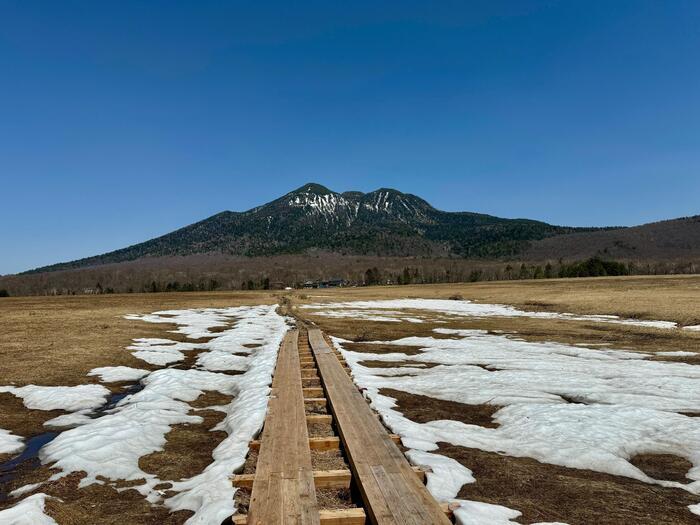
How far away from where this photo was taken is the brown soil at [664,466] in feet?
23.1

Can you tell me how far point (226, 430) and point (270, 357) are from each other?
8011mm

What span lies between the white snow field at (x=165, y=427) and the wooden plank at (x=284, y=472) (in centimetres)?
44

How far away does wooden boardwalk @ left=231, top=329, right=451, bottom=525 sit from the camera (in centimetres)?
514

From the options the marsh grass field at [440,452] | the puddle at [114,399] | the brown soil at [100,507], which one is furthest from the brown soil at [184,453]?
the puddle at [114,399]

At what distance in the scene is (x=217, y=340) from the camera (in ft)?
80.3

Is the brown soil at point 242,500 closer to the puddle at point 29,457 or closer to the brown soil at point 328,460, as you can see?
the brown soil at point 328,460

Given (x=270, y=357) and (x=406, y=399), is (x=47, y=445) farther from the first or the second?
(x=270, y=357)

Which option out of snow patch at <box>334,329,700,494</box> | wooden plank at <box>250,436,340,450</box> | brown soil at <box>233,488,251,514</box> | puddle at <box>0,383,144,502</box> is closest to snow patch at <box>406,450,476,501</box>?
snow patch at <box>334,329,700,494</box>

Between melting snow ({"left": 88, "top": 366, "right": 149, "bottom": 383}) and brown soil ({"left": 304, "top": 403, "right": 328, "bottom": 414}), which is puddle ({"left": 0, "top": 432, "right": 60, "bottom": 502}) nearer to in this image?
melting snow ({"left": 88, "top": 366, "right": 149, "bottom": 383})

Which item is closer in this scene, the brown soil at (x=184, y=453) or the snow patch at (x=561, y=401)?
the brown soil at (x=184, y=453)

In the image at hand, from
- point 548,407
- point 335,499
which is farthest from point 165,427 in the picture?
point 548,407

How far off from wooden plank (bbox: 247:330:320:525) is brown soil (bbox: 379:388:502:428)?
289 cm

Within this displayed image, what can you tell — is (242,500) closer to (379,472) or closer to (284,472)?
(284,472)

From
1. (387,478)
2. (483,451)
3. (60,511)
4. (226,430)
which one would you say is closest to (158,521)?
(60,511)
